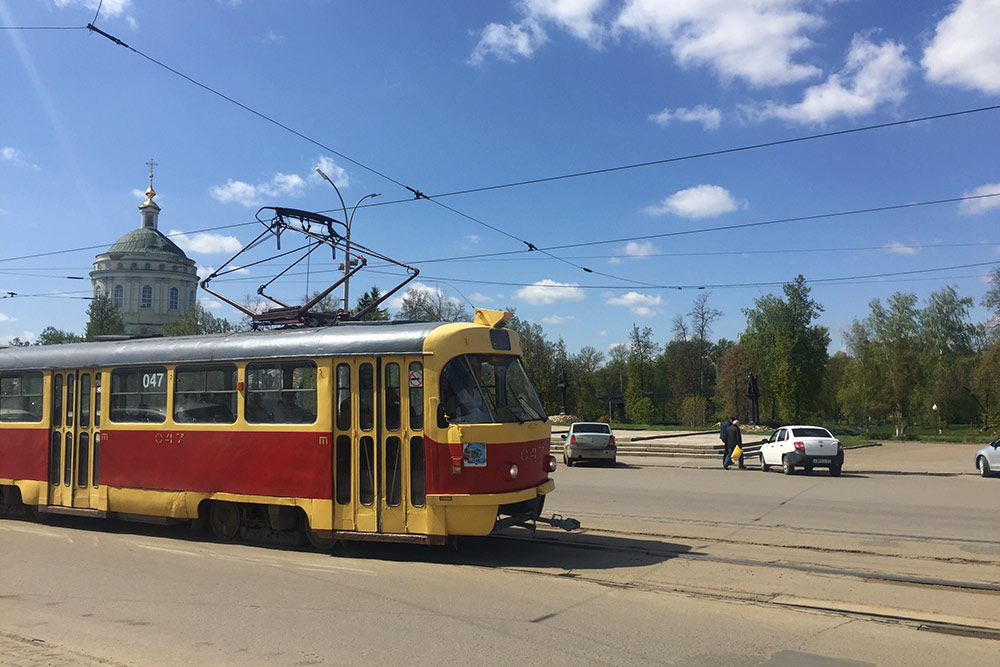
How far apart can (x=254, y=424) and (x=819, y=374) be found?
6170 cm

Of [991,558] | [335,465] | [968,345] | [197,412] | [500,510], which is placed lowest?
[991,558]

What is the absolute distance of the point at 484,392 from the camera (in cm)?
933

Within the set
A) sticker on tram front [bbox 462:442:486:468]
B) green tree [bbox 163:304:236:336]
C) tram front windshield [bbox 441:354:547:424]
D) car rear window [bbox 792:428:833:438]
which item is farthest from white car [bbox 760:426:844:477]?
green tree [bbox 163:304:236:336]

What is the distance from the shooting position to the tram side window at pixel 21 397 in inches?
512

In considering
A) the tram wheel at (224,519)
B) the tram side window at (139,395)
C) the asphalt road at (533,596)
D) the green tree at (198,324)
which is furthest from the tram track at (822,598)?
the green tree at (198,324)

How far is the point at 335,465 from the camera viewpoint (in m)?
9.55

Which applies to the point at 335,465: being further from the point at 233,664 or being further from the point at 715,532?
the point at 715,532

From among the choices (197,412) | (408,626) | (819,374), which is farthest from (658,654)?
(819,374)

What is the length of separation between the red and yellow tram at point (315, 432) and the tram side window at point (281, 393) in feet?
0.07

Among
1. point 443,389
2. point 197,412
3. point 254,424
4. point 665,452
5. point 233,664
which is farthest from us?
point 665,452

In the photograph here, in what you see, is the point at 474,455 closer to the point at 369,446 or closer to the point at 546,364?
the point at 369,446

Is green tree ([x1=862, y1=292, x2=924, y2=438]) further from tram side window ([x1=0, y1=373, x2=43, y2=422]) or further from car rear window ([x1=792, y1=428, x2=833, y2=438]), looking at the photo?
tram side window ([x1=0, y1=373, x2=43, y2=422])

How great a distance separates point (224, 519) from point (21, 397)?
5.16 m

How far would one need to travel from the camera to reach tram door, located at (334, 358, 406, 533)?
30.1 ft
